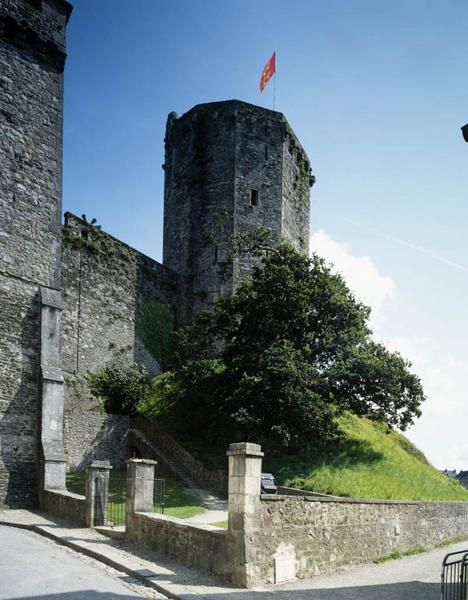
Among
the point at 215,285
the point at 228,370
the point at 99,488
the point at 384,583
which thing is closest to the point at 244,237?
the point at 215,285

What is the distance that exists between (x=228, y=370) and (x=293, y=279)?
14.2ft

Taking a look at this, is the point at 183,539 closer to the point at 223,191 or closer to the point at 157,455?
the point at 157,455

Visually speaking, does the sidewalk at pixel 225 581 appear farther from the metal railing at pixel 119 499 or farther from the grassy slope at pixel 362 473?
the grassy slope at pixel 362 473

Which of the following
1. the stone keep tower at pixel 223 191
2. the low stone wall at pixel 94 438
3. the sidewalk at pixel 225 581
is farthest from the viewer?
the stone keep tower at pixel 223 191

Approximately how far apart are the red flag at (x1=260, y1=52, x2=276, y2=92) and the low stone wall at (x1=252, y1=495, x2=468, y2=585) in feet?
82.7

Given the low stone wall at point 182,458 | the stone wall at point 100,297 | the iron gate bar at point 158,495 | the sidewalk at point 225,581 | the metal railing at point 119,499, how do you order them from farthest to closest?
the stone wall at point 100,297, the low stone wall at point 182,458, the iron gate bar at point 158,495, the metal railing at point 119,499, the sidewalk at point 225,581

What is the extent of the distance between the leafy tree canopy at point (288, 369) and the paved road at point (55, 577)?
10.0m

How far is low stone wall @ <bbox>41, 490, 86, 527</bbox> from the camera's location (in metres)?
13.1

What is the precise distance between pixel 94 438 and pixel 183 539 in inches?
493

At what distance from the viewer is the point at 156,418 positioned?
24.8 metres

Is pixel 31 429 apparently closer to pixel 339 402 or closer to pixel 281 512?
pixel 281 512

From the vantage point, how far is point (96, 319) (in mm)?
26500

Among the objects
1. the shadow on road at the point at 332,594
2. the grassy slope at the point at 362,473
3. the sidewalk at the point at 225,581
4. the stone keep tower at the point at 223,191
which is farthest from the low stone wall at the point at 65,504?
the stone keep tower at the point at 223,191

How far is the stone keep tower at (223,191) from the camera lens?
31828mm
